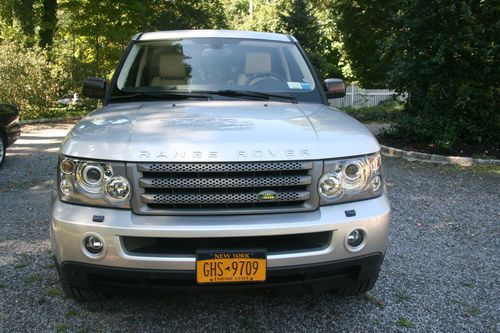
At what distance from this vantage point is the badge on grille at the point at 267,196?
2.56 meters

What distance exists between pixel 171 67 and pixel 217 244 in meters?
1.97

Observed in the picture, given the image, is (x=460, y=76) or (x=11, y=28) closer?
(x=460, y=76)

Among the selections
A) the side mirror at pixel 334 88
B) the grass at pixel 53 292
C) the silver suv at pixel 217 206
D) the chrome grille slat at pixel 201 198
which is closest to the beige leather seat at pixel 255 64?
the side mirror at pixel 334 88

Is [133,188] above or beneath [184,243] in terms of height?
above

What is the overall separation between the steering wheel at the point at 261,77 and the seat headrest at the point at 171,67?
21.8 inches

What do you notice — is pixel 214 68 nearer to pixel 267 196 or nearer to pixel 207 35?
pixel 207 35

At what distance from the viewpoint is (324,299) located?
10.9 ft

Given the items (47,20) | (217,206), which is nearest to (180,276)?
(217,206)

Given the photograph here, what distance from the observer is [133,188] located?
2508mm

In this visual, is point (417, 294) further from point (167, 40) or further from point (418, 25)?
point (418, 25)

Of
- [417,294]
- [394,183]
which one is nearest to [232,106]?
[417,294]

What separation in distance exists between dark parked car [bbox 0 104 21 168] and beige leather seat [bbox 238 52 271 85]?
5.44 metres

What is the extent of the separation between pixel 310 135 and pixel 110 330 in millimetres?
1740

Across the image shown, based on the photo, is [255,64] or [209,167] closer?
[209,167]
